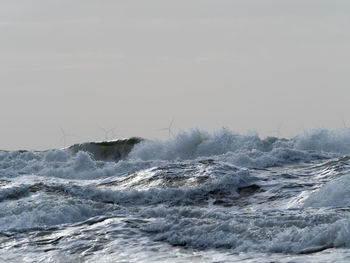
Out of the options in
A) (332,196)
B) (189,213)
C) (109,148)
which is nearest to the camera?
(189,213)

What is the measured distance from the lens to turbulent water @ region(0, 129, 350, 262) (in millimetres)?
7895

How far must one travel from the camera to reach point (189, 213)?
33.3ft

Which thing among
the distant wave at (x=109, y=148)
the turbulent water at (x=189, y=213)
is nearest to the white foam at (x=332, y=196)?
the turbulent water at (x=189, y=213)

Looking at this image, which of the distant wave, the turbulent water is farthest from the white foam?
the distant wave

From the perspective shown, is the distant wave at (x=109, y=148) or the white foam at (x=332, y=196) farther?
the distant wave at (x=109, y=148)

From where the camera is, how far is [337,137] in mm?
23047

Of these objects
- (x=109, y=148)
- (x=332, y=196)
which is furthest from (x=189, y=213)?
(x=109, y=148)

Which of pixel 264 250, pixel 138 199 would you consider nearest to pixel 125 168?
pixel 138 199

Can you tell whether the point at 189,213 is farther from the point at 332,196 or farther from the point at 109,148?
the point at 109,148

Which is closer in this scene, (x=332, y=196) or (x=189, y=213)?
(x=189, y=213)

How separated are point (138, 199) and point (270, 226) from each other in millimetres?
4791

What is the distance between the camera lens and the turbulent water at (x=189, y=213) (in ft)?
25.9

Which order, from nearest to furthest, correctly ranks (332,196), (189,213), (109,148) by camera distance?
(189,213) → (332,196) → (109,148)

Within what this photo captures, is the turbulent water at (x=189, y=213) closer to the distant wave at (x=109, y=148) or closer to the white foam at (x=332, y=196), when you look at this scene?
the white foam at (x=332, y=196)
